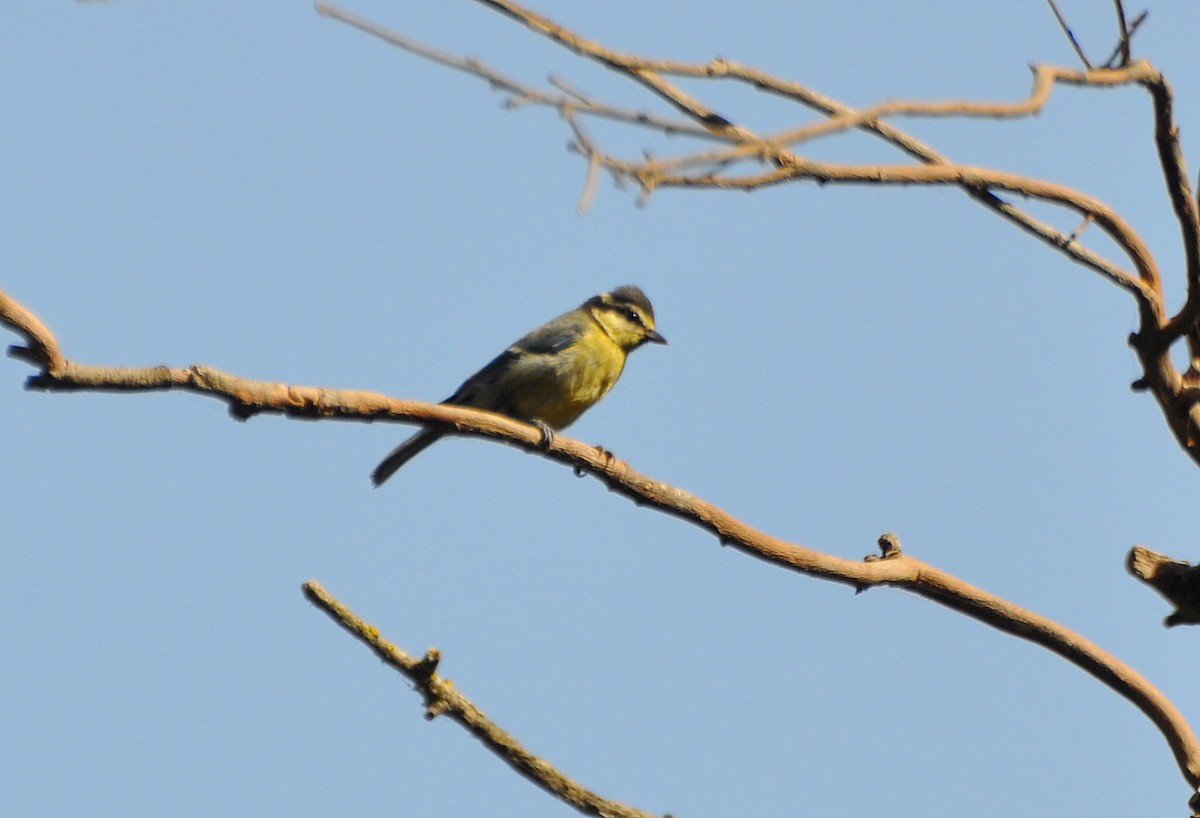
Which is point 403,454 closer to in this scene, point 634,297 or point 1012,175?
point 634,297

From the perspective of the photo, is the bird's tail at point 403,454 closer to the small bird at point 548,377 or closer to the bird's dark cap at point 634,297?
the small bird at point 548,377

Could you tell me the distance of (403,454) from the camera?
8695 millimetres

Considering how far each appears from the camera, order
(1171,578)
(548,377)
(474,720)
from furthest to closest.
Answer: (548,377) < (1171,578) < (474,720)

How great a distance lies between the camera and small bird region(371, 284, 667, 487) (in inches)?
339

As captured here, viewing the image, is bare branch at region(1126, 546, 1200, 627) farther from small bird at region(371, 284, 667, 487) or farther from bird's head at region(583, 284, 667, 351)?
bird's head at region(583, 284, 667, 351)

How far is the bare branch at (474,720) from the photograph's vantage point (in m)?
4.33

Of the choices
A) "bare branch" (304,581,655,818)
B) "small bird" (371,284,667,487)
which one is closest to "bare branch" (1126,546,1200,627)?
"bare branch" (304,581,655,818)

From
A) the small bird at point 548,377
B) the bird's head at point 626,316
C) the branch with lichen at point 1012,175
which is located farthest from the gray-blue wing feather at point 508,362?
the branch with lichen at point 1012,175

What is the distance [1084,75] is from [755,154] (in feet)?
6.37

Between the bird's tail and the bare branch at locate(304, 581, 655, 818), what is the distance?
424 centimetres

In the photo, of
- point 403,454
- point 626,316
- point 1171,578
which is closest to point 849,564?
point 1171,578

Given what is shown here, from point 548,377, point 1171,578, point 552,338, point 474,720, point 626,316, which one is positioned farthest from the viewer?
point 626,316

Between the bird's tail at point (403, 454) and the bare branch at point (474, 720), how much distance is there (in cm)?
424

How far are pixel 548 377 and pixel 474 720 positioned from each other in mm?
4391
